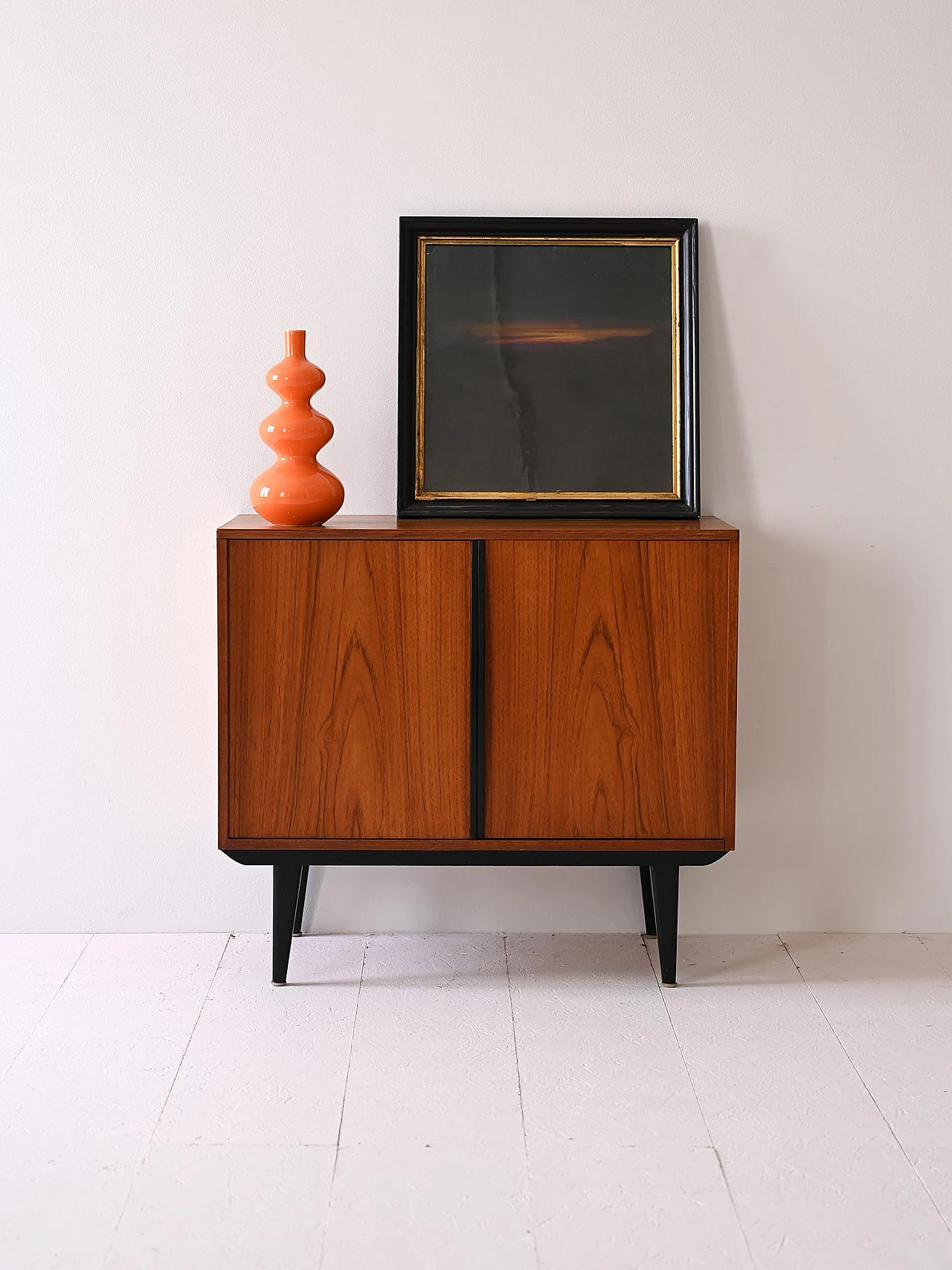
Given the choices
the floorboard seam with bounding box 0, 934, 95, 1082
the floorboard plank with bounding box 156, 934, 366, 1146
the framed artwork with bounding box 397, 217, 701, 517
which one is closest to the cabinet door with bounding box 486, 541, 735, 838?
the framed artwork with bounding box 397, 217, 701, 517

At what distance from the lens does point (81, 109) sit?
7.98 feet

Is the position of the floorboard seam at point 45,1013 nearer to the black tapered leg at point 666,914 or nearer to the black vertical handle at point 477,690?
the black vertical handle at point 477,690

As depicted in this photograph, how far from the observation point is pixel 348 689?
87.8 inches

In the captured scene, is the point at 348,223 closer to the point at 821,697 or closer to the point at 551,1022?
the point at 821,697

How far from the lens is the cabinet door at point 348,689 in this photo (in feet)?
7.22

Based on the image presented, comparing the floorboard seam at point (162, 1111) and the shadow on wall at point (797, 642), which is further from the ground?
the shadow on wall at point (797, 642)

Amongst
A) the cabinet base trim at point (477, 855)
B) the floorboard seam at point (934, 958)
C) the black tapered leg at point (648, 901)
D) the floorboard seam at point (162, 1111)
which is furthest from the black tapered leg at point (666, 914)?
the floorboard seam at point (162, 1111)

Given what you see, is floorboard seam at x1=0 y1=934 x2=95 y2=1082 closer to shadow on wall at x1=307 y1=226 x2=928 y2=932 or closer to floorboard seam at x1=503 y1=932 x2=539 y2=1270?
shadow on wall at x1=307 y1=226 x2=928 y2=932

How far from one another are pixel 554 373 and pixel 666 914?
1096 millimetres

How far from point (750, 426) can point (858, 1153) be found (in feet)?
4.58

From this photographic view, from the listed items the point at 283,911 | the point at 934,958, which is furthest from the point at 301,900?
the point at 934,958

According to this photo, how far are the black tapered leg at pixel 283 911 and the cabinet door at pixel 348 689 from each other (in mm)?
117

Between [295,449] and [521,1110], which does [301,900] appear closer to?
[521,1110]

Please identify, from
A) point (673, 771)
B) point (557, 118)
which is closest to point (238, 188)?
point (557, 118)
